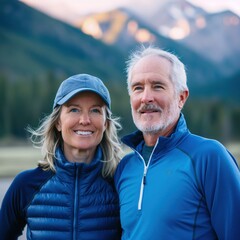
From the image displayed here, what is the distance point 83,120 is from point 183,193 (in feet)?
3.04

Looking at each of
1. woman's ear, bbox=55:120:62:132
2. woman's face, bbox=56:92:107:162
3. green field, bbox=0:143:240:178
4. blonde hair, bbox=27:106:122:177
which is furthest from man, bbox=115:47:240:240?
green field, bbox=0:143:240:178

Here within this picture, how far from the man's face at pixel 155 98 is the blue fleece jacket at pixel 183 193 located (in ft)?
0.35

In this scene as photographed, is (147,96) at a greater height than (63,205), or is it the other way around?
(147,96)

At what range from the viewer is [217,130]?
8475cm

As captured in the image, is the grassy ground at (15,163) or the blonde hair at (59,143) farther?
the grassy ground at (15,163)

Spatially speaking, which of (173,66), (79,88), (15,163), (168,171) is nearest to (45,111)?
(15,163)

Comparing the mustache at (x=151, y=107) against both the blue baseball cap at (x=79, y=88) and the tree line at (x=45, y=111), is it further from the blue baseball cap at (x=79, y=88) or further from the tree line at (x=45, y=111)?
the tree line at (x=45, y=111)

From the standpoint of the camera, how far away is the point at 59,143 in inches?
145

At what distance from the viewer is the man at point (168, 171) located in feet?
9.02

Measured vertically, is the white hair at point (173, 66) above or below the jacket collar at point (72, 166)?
above

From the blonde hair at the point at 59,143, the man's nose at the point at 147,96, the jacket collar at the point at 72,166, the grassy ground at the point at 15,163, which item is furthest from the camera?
the grassy ground at the point at 15,163

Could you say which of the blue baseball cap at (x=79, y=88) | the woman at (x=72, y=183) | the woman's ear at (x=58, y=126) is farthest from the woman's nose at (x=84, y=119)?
the woman's ear at (x=58, y=126)

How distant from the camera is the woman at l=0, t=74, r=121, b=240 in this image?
3.29m

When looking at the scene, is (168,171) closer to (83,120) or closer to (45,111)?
(83,120)
